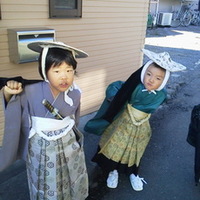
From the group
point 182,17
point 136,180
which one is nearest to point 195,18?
point 182,17

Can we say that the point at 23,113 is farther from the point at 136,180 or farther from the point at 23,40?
the point at 136,180

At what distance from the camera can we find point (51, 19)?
2857 mm

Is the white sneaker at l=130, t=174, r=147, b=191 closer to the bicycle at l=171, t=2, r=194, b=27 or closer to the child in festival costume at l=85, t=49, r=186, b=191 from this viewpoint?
the child in festival costume at l=85, t=49, r=186, b=191

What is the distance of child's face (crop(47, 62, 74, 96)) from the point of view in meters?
1.64

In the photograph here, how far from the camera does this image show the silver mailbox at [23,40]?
94.8 inches

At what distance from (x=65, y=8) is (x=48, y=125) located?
5.86 ft

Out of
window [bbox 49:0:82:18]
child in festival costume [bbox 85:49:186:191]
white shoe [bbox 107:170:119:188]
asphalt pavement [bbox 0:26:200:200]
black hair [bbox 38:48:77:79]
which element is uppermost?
window [bbox 49:0:82:18]

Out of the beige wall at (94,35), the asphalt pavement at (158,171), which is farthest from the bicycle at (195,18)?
the beige wall at (94,35)

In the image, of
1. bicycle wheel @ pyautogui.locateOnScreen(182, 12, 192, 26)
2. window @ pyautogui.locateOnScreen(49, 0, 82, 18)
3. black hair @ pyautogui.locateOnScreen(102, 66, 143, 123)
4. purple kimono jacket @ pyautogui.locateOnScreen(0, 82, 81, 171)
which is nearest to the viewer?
purple kimono jacket @ pyautogui.locateOnScreen(0, 82, 81, 171)

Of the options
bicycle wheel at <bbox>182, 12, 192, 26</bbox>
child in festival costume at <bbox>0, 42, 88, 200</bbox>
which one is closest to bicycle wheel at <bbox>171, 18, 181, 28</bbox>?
bicycle wheel at <bbox>182, 12, 192, 26</bbox>

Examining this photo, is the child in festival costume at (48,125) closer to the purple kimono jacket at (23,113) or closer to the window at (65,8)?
the purple kimono jacket at (23,113)

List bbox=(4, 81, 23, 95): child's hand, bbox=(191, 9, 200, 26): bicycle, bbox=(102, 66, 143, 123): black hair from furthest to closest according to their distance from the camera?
bbox=(191, 9, 200, 26): bicycle
bbox=(102, 66, 143, 123): black hair
bbox=(4, 81, 23, 95): child's hand

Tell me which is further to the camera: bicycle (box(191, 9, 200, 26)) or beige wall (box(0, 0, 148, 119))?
bicycle (box(191, 9, 200, 26))

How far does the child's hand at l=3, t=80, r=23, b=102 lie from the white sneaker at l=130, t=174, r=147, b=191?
5.45 feet
